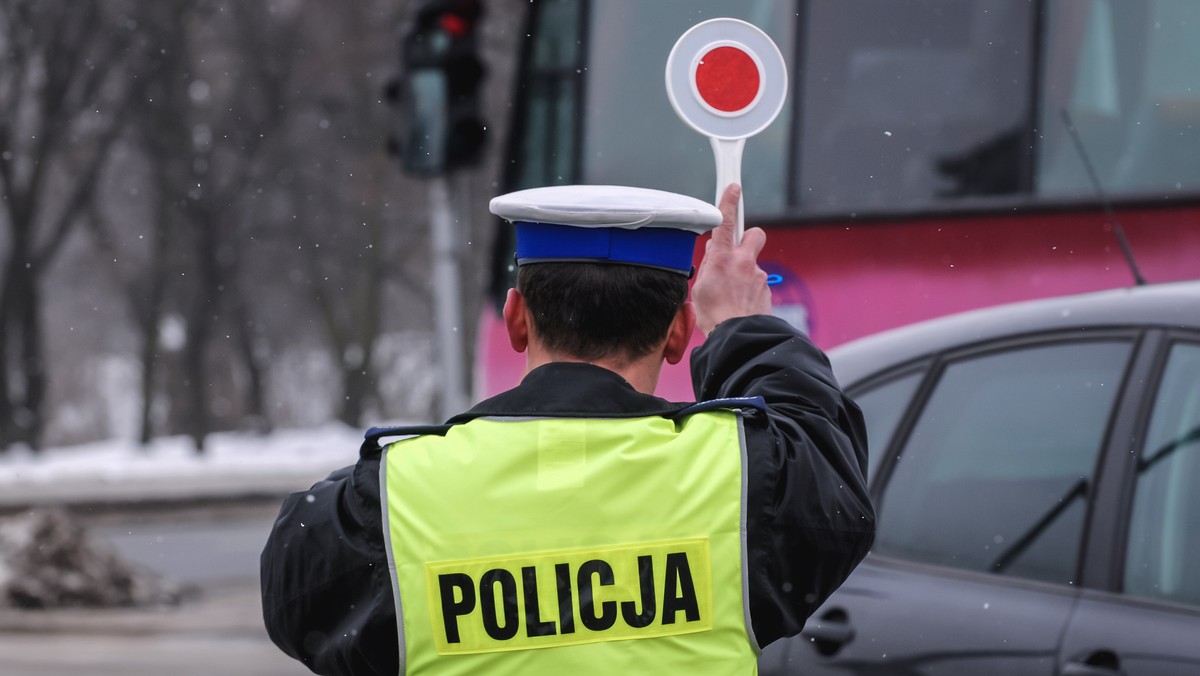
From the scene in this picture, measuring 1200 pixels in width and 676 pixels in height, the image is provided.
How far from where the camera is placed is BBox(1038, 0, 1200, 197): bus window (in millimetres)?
5605

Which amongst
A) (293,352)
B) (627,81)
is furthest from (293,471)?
(627,81)

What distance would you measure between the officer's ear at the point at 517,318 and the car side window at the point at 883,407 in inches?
49.5

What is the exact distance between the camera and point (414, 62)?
24.8ft

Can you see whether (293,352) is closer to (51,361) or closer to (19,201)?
(51,361)

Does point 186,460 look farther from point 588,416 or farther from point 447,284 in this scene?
point 588,416

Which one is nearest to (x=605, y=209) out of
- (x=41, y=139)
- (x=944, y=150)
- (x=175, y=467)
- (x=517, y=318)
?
(x=517, y=318)

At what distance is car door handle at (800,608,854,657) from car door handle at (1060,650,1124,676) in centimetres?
39

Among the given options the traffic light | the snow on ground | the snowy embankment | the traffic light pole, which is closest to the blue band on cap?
the traffic light

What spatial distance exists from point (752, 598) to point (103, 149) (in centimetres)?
1997

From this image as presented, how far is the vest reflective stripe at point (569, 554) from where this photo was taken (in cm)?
178

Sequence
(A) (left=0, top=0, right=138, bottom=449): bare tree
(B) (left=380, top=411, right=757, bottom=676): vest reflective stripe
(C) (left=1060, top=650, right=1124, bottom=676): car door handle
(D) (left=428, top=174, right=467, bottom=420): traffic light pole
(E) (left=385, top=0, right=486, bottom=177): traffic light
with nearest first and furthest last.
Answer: (B) (left=380, top=411, right=757, bottom=676): vest reflective stripe, (C) (left=1060, top=650, right=1124, bottom=676): car door handle, (E) (left=385, top=0, right=486, bottom=177): traffic light, (D) (left=428, top=174, right=467, bottom=420): traffic light pole, (A) (left=0, top=0, right=138, bottom=449): bare tree

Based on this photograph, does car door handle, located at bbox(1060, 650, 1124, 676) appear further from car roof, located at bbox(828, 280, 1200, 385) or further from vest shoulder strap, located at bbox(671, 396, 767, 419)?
vest shoulder strap, located at bbox(671, 396, 767, 419)

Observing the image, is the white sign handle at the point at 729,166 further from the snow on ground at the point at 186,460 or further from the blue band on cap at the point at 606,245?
the snow on ground at the point at 186,460

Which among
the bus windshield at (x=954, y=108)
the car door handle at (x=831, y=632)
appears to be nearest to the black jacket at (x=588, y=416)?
the car door handle at (x=831, y=632)
